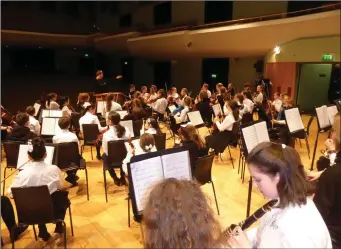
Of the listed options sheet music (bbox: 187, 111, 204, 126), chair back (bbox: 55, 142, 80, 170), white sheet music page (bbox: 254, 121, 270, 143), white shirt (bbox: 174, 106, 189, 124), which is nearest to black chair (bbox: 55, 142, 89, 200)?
chair back (bbox: 55, 142, 80, 170)

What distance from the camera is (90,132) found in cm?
550

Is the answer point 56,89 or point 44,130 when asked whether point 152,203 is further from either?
point 56,89

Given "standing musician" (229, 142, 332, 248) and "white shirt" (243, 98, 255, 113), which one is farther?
"white shirt" (243, 98, 255, 113)

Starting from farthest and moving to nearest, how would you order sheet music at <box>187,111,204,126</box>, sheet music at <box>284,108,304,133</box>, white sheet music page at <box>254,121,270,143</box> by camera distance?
sheet music at <box>187,111,204,126</box> → sheet music at <box>284,108,304,133</box> → white sheet music page at <box>254,121,270,143</box>

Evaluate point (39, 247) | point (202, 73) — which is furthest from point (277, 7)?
point (39, 247)

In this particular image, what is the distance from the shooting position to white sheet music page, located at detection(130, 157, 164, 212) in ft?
8.08

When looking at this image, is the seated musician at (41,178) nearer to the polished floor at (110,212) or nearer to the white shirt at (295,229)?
Answer: the polished floor at (110,212)

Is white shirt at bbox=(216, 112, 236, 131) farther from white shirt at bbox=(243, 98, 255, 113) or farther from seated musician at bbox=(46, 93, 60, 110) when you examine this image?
seated musician at bbox=(46, 93, 60, 110)

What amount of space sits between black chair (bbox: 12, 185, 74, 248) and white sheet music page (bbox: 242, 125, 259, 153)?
231 centimetres

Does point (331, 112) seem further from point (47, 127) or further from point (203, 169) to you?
point (47, 127)

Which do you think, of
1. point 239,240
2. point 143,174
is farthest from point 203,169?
point 239,240

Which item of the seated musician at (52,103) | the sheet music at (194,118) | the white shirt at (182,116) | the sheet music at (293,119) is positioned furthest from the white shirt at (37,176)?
the seated musician at (52,103)

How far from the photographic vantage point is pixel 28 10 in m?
18.0

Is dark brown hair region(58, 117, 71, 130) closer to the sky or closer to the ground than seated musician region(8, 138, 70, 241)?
closer to the sky
